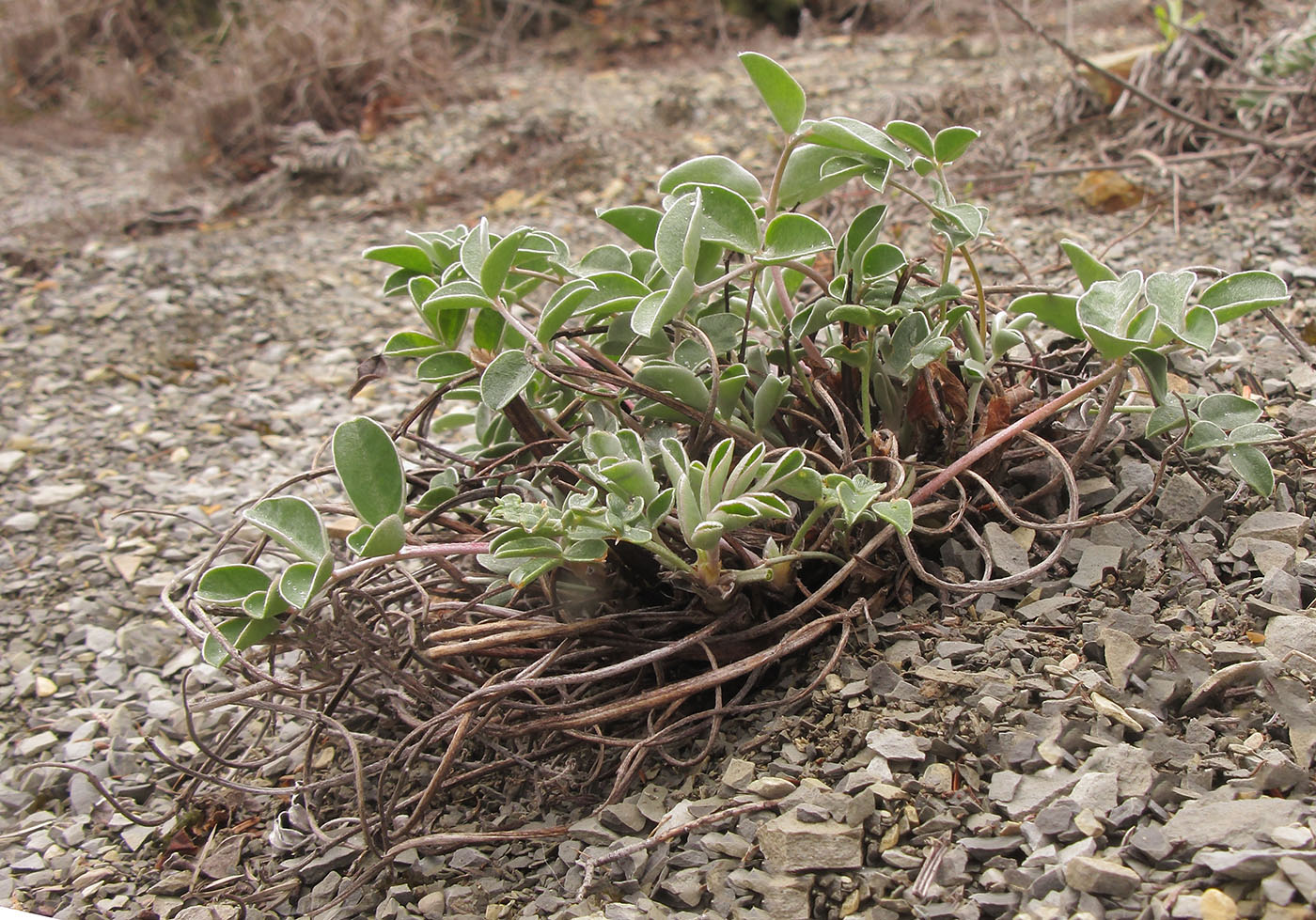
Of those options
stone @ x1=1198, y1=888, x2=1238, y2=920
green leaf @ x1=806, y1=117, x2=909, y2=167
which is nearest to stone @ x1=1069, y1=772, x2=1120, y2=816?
stone @ x1=1198, y1=888, x2=1238, y2=920

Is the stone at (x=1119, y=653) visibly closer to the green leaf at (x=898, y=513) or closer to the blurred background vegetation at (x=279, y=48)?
the green leaf at (x=898, y=513)

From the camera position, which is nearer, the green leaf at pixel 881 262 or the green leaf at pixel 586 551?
the green leaf at pixel 586 551

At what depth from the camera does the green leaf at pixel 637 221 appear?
1255 mm

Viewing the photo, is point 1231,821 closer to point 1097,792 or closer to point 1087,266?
point 1097,792

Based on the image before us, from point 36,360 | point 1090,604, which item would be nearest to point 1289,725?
point 1090,604

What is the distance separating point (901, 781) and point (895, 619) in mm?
256

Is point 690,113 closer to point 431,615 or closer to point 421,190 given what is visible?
point 421,190

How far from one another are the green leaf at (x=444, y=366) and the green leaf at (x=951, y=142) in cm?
60

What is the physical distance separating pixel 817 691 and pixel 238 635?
64 centimetres

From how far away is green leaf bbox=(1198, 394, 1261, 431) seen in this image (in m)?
1.24

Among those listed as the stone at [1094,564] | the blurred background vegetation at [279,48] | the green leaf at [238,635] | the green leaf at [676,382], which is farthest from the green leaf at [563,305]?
the blurred background vegetation at [279,48]

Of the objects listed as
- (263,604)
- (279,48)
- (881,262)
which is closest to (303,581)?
(263,604)

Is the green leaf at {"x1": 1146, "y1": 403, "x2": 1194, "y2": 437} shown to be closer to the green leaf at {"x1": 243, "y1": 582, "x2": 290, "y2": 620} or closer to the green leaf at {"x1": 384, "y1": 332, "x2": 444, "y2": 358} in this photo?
the green leaf at {"x1": 384, "y1": 332, "x2": 444, "y2": 358}

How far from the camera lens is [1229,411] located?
1.25m
